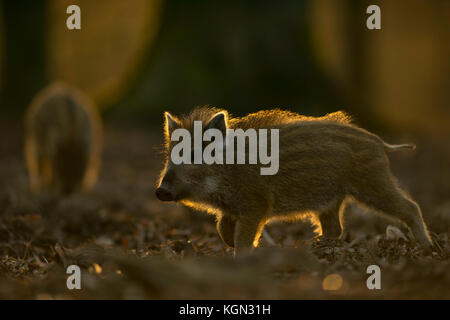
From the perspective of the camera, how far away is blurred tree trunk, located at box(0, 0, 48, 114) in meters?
17.6

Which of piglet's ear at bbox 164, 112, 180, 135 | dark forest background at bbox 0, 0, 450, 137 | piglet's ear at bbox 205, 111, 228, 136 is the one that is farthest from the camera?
dark forest background at bbox 0, 0, 450, 137

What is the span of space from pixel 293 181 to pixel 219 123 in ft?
2.89

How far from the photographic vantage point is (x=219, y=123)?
17.6 feet

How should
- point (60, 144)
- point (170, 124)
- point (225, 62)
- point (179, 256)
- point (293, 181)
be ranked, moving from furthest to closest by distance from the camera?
1. point (225, 62)
2. point (60, 144)
3. point (170, 124)
4. point (293, 181)
5. point (179, 256)

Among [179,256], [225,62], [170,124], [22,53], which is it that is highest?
[22,53]

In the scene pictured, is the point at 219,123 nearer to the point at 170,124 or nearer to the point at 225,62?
the point at 170,124

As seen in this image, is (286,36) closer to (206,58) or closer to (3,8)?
(206,58)

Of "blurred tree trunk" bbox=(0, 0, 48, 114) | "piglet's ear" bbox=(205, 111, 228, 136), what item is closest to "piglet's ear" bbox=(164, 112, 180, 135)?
"piglet's ear" bbox=(205, 111, 228, 136)

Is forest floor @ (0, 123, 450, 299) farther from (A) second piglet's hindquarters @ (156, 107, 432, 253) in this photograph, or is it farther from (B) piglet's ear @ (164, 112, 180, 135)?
(B) piglet's ear @ (164, 112, 180, 135)

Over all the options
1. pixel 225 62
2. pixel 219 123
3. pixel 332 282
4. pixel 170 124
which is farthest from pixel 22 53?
pixel 332 282

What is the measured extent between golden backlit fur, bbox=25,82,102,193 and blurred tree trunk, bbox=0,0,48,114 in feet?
26.6
